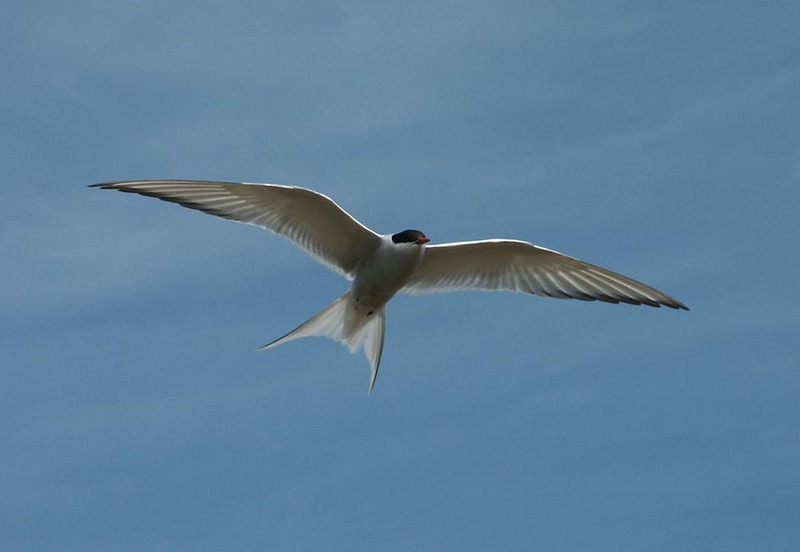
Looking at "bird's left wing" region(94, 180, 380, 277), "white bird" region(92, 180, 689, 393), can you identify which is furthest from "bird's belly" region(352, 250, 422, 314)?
"bird's left wing" region(94, 180, 380, 277)

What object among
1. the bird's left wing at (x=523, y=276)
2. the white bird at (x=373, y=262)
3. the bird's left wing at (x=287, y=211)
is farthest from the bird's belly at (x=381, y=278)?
the bird's left wing at (x=523, y=276)

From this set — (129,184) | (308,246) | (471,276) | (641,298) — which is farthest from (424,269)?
(129,184)

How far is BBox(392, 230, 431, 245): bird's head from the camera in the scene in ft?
36.9

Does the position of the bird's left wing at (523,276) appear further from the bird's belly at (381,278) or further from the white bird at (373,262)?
the bird's belly at (381,278)

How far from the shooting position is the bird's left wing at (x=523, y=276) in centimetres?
1204

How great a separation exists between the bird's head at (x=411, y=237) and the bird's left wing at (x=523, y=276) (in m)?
0.50

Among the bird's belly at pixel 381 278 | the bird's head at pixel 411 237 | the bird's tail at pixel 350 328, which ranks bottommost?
the bird's tail at pixel 350 328

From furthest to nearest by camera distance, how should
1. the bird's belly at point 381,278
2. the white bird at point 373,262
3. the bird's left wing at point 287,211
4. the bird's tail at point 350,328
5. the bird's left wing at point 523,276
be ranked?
1. the bird's left wing at point 523,276
2. the bird's tail at point 350,328
3. the bird's belly at point 381,278
4. the white bird at point 373,262
5. the bird's left wing at point 287,211

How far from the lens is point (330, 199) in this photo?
11219mm

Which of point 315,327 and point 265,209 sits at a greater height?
point 265,209

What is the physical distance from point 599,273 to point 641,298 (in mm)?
510

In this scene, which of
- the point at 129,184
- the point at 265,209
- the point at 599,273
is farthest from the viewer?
the point at 599,273

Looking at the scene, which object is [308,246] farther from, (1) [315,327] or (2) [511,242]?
(2) [511,242]

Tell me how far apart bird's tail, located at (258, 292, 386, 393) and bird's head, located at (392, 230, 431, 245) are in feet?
2.85
